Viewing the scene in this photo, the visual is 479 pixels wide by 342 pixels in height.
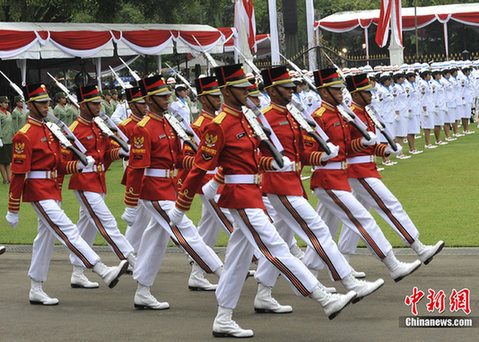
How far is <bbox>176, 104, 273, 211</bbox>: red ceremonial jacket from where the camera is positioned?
7.08m

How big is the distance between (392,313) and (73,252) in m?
2.93

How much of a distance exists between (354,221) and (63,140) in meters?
2.76

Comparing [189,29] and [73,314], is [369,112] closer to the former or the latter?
[73,314]

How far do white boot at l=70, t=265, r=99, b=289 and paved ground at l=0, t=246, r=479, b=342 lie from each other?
89 mm

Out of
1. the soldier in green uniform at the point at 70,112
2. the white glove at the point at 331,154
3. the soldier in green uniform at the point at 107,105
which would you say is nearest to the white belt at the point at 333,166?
the white glove at the point at 331,154

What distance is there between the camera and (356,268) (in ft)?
31.7

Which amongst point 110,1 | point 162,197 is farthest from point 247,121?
point 110,1

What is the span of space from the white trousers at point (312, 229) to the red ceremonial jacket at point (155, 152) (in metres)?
1.18

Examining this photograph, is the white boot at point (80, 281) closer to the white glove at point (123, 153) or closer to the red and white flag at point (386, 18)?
the white glove at point (123, 153)

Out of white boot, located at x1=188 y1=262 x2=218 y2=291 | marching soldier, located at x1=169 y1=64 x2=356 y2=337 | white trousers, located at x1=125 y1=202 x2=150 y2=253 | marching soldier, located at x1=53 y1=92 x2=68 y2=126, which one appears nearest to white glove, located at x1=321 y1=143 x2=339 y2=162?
marching soldier, located at x1=169 y1=64 x2=356 y2=337

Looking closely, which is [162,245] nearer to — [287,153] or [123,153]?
[287,153]

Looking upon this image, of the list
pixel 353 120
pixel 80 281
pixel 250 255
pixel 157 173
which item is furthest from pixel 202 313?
pixel 353 120

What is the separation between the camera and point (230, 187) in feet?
23.5

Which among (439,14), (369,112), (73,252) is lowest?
(439,14)
